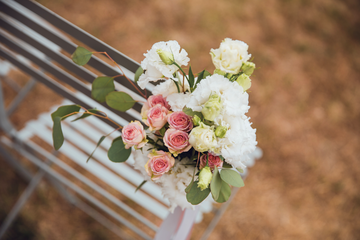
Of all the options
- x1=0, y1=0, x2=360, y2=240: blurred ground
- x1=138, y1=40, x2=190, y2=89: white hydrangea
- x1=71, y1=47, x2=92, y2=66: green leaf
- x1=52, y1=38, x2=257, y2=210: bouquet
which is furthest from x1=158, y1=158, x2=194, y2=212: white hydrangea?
x1=0, y1=0, x2=360, y2=240: blurred ground

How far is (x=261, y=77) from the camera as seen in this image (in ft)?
7.33

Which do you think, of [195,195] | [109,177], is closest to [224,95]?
[195,195]

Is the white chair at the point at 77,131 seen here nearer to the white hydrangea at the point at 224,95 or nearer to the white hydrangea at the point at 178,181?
the white hydrangea at the point at 178,181

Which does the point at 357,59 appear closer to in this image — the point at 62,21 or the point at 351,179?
the point at 351,179

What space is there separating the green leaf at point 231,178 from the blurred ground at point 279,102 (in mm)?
1223

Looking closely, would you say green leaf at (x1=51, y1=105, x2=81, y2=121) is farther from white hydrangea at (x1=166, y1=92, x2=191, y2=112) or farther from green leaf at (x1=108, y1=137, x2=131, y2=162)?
white hydrangea at (x1=166, y1=92, x2=191, y2=112)

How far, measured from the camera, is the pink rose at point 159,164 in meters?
0.55

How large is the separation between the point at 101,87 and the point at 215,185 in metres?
0.40

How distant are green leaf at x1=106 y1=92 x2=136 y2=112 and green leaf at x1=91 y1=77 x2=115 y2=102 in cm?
6

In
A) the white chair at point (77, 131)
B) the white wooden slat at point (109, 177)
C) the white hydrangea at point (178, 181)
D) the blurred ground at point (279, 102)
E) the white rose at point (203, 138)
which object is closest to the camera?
the white rose at point (203, 138)

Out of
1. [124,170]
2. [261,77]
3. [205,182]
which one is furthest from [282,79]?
[205,182]

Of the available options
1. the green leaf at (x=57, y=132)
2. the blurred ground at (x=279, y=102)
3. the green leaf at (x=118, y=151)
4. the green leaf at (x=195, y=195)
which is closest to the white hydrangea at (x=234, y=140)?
the green leaf at (x=195, y=195)

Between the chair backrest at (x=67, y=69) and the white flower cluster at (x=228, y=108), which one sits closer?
the white flower cluster at (x=228, y=108)

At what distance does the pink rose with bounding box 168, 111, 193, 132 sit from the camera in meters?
0.55
